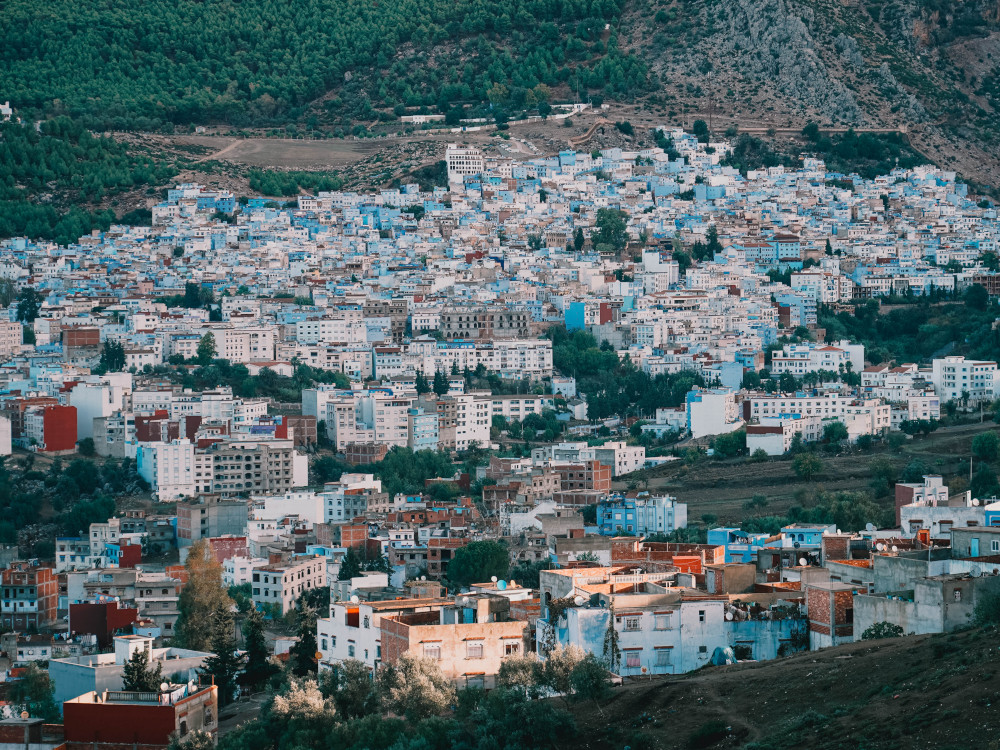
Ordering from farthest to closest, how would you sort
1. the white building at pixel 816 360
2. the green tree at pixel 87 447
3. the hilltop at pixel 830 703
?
the white building at pixel 816 360 < the green tree at pixel 87 447 < the hilltop at pixel 830 703

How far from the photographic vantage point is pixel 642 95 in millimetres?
88938

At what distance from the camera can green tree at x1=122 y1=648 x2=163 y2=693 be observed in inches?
899

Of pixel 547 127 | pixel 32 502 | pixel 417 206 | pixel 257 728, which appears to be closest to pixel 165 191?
pixel 417 206

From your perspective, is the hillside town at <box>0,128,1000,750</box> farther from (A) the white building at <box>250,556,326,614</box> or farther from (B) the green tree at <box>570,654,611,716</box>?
(B) the green tree at <box>570,654,611,716</box>

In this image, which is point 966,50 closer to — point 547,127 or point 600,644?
point 547,127

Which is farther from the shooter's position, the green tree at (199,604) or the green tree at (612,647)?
the green tree at (199,604)

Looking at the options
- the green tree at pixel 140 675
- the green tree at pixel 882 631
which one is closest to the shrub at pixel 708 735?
the green tree at pixel 882 631

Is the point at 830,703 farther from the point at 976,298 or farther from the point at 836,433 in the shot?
the point at 976,298

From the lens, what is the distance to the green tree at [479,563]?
3369 centimetres

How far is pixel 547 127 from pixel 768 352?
2969 centimetres

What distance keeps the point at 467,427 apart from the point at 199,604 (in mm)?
19980

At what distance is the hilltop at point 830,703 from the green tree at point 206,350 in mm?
37447

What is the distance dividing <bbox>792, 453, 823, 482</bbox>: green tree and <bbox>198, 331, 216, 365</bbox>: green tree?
17501 mm

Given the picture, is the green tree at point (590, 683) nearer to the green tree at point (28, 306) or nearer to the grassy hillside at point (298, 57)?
the green tree at point (28, 306)
